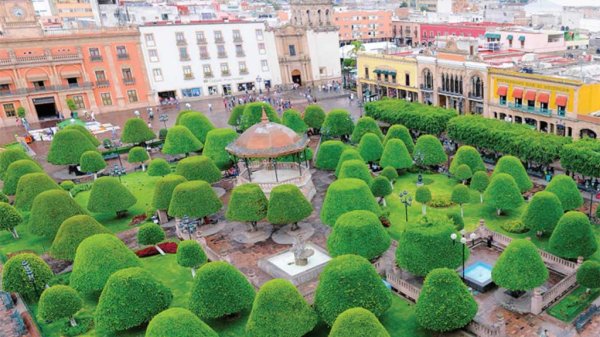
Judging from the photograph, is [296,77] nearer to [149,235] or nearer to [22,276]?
[149,235]

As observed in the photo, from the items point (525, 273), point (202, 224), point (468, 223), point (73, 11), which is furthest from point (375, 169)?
point (73, 11)

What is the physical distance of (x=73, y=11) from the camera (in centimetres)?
12425

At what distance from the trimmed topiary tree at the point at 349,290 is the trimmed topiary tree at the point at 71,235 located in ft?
51.3

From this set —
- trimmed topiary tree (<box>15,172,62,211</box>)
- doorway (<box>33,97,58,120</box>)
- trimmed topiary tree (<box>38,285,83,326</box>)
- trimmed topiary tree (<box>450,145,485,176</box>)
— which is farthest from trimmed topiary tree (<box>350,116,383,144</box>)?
doorway (<box>33,97,58,120</box>)

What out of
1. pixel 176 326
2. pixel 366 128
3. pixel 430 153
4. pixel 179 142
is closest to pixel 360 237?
pixel 176 326

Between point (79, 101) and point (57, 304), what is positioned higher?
point (79, 101)

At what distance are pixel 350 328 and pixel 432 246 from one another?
8625mm

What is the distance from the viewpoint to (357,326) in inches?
717

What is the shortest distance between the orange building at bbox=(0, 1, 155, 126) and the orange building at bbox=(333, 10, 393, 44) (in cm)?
6826

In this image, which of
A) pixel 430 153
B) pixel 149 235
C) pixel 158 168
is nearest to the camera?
pixel 149 235

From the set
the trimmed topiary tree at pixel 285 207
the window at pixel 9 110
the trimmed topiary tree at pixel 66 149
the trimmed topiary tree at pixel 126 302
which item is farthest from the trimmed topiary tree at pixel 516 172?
the window at pixel 9 110

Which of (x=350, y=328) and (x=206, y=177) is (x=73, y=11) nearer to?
(x=206, y=177)

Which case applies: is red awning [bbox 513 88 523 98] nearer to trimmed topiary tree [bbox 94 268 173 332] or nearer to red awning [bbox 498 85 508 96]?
red awning [bbox 498 85 508 96]

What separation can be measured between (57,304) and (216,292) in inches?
317
